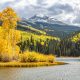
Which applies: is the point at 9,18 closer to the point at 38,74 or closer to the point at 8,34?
the point at 8,34

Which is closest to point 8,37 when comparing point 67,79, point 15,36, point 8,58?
point 15,36

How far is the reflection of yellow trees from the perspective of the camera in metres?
89.2

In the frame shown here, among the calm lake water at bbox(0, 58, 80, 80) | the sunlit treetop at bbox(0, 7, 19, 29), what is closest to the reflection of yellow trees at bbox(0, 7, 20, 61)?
the sunlit treetop at bbox(0, 7, 19, 29)

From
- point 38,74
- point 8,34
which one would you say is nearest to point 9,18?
point 8,34

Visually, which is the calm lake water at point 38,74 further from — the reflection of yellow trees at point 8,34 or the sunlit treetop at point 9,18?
the sunlit treetop at point 9,18

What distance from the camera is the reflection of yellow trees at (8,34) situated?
293 ft

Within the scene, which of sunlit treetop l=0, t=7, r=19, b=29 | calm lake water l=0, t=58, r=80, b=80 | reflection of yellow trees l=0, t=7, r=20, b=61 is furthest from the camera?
sunlit treetop l=0, t=7, r=19, b=29

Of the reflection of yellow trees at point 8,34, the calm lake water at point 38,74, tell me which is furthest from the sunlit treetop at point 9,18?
the calm lake water at point 38,74

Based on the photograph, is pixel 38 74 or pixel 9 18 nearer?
pixel 38 74

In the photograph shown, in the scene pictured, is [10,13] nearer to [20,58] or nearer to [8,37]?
[8,37]

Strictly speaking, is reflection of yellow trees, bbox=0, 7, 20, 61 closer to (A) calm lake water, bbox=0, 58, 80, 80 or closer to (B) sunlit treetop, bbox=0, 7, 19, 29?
(B) sunlit treetop, bbox=0, 7, 19, 29

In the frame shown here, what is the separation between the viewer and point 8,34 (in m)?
95.1

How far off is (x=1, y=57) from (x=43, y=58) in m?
13.3

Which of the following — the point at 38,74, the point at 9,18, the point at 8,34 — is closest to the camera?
the point at 38,74
